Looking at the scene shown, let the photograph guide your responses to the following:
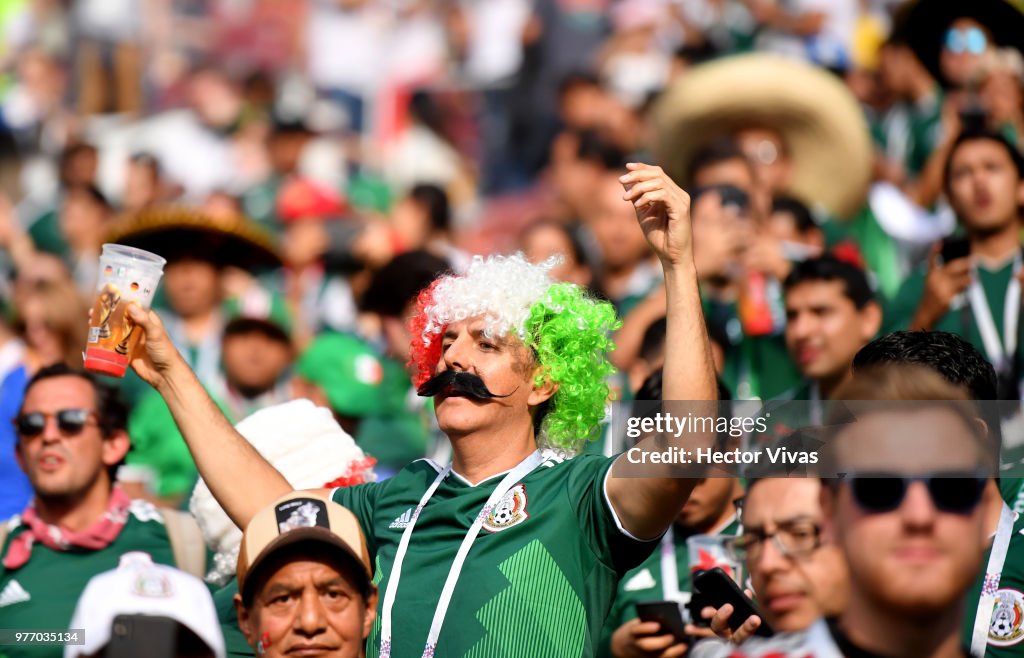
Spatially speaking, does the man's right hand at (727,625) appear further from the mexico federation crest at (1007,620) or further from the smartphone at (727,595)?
the mexico federation crest at (1007,620)

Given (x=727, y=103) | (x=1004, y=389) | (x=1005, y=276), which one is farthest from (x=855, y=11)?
(x=1004, y=389)

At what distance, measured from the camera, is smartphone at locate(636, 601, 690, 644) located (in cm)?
461

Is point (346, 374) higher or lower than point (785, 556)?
higher

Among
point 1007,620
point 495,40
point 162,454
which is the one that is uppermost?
point 495,40

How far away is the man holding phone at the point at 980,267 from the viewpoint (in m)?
6.42

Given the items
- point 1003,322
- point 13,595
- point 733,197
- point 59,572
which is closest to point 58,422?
point 59,572

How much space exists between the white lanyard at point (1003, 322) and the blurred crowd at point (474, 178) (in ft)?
0.04

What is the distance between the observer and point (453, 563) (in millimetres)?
4211

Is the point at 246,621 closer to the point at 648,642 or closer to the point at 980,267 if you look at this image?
the point at 648,642

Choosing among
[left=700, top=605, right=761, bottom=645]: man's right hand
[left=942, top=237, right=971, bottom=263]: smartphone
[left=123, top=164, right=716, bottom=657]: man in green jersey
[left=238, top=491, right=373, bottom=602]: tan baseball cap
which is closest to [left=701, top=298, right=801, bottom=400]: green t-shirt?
[left=942, top=237, right=971, bottom=263]: smartphone

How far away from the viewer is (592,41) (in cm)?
1424

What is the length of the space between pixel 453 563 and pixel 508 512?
21 cm

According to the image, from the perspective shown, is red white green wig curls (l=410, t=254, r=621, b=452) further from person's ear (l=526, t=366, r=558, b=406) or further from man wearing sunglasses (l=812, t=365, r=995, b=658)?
man wearing sunglasses (l=812, t=365, r=995, b=658)

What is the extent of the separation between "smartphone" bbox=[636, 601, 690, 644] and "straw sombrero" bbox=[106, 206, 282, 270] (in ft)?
15.6
